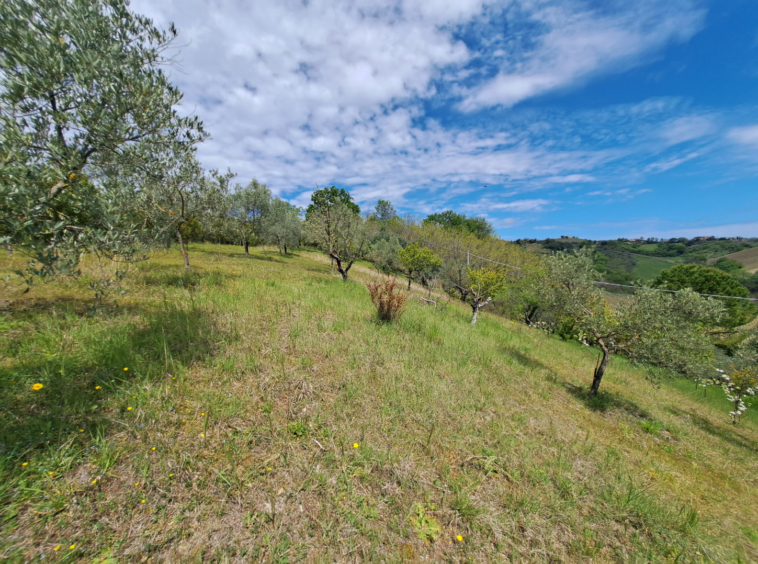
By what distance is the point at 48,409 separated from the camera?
3.11m

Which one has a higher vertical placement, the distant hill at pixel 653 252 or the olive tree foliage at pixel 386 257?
the distant hill at pixel 653 252

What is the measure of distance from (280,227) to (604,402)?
35741 mm

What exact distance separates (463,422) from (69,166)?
7.24 meters

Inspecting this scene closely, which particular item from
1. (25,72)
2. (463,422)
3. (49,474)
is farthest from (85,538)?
(25,72)

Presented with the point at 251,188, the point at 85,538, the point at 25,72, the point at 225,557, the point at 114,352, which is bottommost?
the point at 225,557

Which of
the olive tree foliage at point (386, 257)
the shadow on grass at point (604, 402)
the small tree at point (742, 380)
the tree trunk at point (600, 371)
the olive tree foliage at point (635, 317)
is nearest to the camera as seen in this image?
the olive tree foliage at point (635, 317)

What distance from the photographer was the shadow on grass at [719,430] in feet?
29.0

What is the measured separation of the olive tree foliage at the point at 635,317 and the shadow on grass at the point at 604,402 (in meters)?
0.39

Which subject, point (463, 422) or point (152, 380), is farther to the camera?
point (463, 422)

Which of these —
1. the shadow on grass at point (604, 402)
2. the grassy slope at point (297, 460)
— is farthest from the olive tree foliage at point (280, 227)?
the shadow on grass at point (604, 402)

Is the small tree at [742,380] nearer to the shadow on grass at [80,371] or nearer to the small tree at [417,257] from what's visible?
the shadow on grass at [80,371]

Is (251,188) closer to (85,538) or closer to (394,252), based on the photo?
(394,252)

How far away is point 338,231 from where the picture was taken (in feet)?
58.2

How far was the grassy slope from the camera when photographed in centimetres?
251
